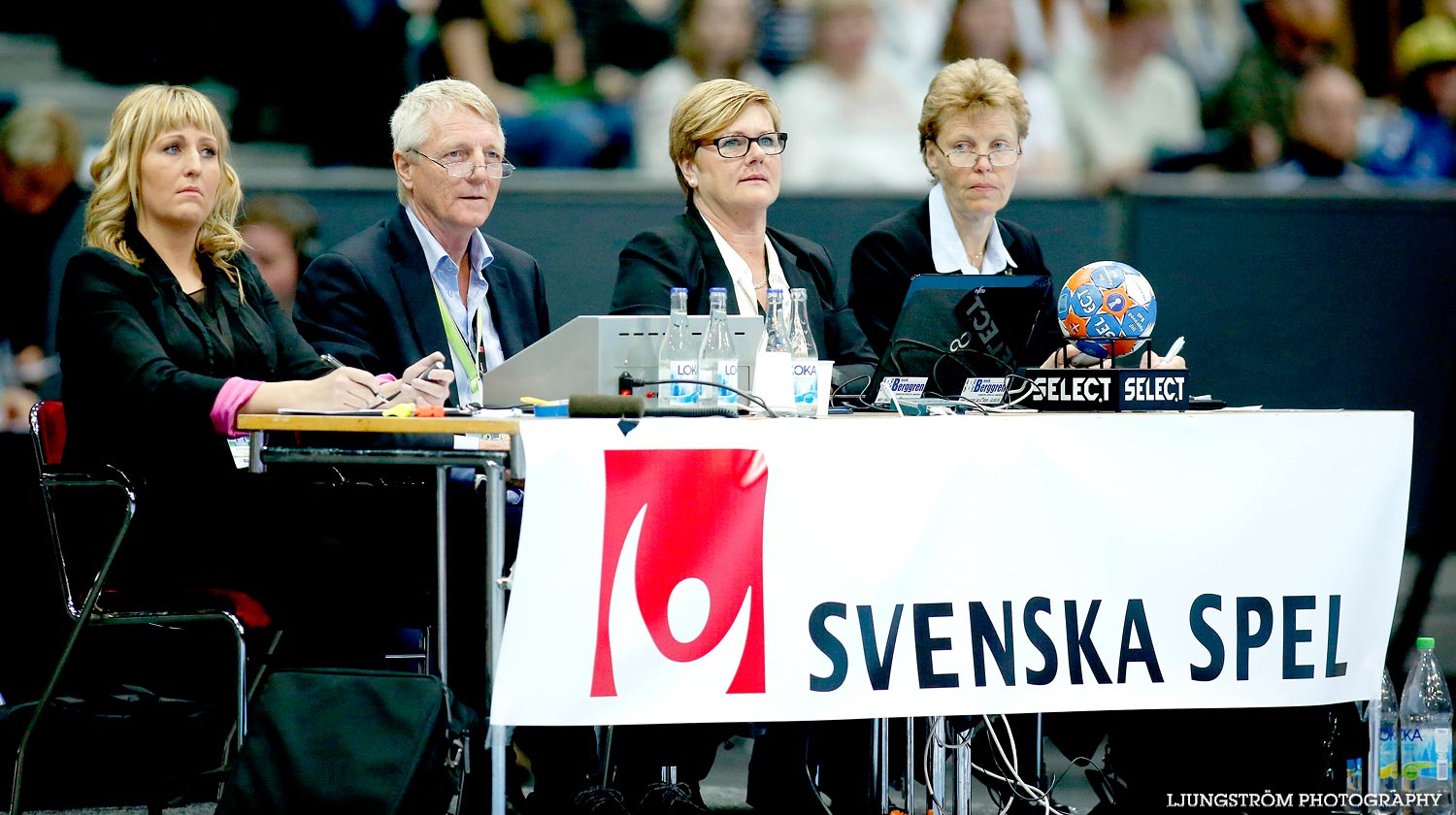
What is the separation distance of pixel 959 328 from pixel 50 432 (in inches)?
71.1

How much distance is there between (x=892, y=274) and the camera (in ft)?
12.3

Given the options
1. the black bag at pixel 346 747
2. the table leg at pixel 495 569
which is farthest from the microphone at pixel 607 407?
the black bag at pixel 346 747

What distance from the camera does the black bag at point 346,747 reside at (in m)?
2.47

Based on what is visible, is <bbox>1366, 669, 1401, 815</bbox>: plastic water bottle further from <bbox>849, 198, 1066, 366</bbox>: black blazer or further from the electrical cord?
<bbox>849, 198, 1066, 366</bbox>: black blazer

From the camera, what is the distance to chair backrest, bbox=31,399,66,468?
2953 millimetres

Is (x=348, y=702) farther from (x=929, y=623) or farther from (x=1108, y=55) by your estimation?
(x=1108, y=55)

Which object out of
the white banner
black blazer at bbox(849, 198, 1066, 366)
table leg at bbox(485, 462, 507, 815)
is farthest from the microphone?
black blazer at bbox(849, 198, 1066, 366)

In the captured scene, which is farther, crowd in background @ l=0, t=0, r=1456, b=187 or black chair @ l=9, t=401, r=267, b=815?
crowd in background @ l=0, t=0, r=1456, b=187

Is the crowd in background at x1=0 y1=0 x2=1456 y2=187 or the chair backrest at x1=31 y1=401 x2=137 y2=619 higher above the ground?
the crowd in background at x1=0 y1=0 x2=1456 y2=187

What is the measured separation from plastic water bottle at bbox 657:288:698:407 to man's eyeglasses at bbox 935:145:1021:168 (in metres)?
1.27

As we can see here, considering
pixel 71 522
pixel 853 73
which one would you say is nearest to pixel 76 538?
pixel 71 522

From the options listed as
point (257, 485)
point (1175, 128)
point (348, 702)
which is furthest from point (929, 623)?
point (1175, 128)

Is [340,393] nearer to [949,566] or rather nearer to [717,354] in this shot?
[717,354]

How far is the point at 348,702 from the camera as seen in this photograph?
2.57 metres
